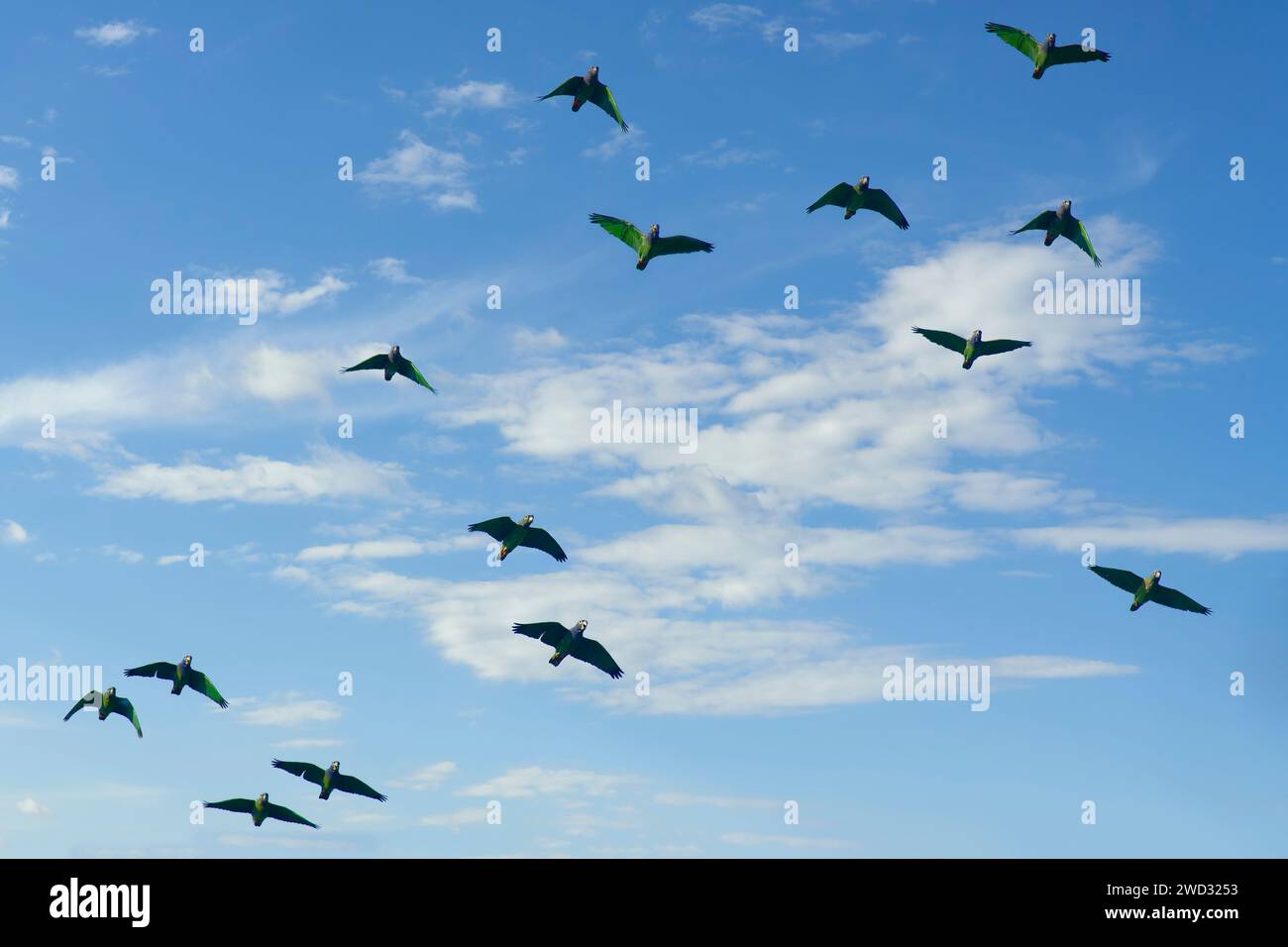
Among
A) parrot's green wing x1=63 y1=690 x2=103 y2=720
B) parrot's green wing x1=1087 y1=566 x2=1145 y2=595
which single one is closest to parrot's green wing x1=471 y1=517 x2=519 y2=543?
parrot's green wing x1=63 y1=690 x2=103 y2=720

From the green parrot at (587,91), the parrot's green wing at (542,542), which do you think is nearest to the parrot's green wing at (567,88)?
the green parrot at (587,91)

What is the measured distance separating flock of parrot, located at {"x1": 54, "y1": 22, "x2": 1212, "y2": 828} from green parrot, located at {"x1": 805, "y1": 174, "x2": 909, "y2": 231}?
0.14 feet

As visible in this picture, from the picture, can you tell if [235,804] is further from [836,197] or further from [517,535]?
[836,197]

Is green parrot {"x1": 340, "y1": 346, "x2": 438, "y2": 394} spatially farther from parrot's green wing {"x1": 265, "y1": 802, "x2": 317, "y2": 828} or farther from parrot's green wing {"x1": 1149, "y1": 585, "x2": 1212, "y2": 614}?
parrot's green wing {"x1": 1149, "y1": 585, "x2": 1212, "y2": 614}

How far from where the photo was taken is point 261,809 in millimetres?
49531

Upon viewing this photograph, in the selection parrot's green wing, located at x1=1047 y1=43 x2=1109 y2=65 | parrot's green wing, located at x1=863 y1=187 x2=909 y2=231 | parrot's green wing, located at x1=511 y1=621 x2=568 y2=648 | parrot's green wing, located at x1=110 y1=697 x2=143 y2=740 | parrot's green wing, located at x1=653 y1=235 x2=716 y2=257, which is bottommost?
parrot's green wing, located at x1=110 y1=697 x2=143 y2=740

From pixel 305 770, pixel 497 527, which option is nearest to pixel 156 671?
pixel 305 770

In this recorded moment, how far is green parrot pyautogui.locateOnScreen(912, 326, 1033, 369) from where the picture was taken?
161 feet
